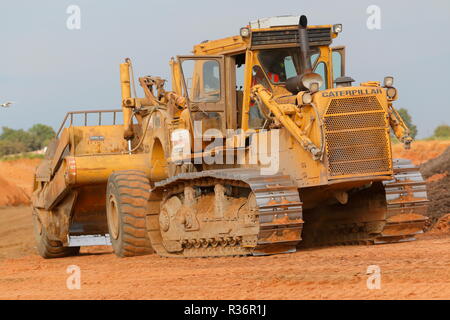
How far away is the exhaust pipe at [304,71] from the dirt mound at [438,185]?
4.69m

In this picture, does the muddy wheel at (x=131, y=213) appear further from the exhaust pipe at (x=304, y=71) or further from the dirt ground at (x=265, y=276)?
the exhaust pipe at (x=304, y=71)

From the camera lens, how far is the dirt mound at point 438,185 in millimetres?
18734

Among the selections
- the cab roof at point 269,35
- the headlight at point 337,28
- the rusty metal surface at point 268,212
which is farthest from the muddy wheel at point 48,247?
the headlight at point 337,28

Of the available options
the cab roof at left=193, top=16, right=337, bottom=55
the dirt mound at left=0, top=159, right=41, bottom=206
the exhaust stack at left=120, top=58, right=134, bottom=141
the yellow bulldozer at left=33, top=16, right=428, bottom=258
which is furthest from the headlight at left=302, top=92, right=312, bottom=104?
the dirt mound at left=0, top=159, right=41, bottom=206

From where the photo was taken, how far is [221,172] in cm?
1410

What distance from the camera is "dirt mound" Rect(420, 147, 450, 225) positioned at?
61.5ft

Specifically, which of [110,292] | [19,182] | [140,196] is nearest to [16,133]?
[19,182]

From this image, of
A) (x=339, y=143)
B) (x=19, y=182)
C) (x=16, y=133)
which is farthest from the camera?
(x=16, y=133)

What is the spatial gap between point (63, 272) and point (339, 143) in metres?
4.66

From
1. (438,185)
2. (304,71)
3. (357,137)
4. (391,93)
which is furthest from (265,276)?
(438,185)

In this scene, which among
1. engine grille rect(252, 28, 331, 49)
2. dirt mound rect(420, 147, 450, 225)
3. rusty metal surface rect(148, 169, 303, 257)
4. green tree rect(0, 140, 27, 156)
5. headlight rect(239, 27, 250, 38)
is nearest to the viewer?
rusty metal surface rect(148, 169, 303, 257)

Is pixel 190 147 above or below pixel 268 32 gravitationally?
below

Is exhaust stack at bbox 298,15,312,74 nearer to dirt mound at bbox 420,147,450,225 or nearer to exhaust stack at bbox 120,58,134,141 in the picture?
dirt mound at bbox 420,147,450,225
